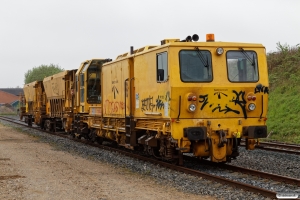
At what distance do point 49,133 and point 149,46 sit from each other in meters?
15.9

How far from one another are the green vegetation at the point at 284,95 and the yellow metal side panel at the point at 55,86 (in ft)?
35.1

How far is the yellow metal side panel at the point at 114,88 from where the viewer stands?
15546 mm

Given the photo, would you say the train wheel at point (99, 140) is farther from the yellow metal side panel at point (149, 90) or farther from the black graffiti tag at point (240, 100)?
the black graffiti tag at point (240, 100)

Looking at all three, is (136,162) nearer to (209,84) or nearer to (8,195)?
(209,84)

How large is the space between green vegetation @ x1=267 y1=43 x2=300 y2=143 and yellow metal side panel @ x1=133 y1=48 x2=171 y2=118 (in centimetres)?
905

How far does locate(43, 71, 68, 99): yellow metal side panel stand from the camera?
2559 cm

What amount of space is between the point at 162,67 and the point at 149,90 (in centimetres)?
113

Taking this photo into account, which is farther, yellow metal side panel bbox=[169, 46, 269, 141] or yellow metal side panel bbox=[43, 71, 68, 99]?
yellow metal side panel bbox=[43, 71, 68, 99]

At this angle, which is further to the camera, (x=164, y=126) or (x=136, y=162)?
(x=136, y=162)

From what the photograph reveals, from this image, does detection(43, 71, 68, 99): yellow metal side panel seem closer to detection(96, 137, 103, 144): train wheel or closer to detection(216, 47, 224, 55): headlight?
detection(96, 137, 103, 144): train wheel

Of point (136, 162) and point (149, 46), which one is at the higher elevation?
point (149, 46)

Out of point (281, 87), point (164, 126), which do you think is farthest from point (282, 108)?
point (164, 126)

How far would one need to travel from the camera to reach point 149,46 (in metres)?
14.3

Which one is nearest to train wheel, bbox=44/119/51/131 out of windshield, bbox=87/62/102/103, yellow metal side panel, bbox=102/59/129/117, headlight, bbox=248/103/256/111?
windshield, bbox=87/62/102/103
